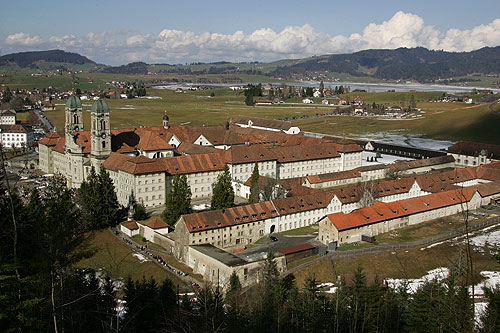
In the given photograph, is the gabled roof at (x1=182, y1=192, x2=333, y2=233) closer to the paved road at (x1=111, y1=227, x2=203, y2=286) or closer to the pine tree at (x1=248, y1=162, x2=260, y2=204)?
the paved road at (x1=111, y1=227, x2=203, y2=286)

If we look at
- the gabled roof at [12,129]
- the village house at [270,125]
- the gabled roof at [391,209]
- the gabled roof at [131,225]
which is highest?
the village house at [270,125]

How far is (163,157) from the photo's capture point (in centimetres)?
7531

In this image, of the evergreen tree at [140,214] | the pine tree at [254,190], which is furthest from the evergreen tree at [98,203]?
the pine tree at [254,190]

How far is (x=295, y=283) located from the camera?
4631 centimetres

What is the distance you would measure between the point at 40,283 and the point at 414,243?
137 ft

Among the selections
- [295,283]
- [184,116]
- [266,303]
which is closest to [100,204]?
[295,283]

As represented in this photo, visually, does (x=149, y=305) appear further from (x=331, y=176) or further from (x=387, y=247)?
(x=331, y=176)

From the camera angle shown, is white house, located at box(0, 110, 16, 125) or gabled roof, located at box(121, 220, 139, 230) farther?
white house, located at box(0, 110, 16, 125)

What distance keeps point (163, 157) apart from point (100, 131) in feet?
31.5

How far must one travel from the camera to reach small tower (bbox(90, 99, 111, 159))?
72.4m

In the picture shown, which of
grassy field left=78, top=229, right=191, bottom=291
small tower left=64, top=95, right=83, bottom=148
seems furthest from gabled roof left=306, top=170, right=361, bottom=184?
small tower left=64, top=95, right=83, bottom=148

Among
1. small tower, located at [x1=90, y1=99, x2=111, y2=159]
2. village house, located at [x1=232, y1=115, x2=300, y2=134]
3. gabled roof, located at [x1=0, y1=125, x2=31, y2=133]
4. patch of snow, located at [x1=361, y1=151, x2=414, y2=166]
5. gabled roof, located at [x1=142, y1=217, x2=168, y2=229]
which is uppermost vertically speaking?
small tower, located at [x1=90, y1=99, x2=111, y2=159]

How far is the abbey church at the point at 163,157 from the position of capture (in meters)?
68.6

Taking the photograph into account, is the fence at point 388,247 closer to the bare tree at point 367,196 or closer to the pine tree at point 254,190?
the bare tree at point 367,196
